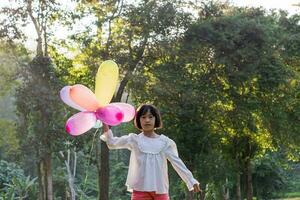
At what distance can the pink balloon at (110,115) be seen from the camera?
15.0ft

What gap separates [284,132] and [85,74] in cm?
705

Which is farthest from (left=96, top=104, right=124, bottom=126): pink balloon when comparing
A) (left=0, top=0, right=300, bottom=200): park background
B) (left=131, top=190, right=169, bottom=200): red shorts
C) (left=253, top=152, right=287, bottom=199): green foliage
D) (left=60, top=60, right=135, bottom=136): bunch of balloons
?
(left=253, top=152, right=287, bottom=199): green foliage

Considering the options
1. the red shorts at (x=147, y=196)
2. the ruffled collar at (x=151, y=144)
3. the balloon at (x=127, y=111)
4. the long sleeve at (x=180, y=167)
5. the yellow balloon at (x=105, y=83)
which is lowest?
the red shorts at (x=147, y=196)

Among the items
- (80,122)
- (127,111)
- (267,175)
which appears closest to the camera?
(80,122)

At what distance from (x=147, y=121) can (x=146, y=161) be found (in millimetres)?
313

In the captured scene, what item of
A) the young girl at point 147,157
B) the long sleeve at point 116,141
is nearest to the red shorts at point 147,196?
the young girl at point 147,157

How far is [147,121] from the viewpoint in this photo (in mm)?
4543

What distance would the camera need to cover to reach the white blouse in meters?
4.49

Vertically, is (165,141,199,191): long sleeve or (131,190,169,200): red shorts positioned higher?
(165,141,199,191): long sleeve

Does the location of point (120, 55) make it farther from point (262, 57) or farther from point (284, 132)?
point (284, 132)

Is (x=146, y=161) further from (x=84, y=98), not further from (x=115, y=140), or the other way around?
(x=84, y=98)

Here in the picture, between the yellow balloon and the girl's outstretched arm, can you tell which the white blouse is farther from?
the yellow balloon

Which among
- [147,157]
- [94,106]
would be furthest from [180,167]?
[94,106]

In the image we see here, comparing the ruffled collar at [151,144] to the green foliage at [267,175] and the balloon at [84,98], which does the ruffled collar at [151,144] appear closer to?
the balloon at [84,98]
